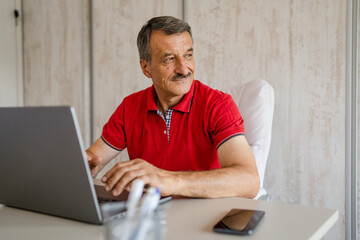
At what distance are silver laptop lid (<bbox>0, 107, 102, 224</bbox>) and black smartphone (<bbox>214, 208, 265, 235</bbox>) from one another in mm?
265

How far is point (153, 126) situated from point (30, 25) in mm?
2220

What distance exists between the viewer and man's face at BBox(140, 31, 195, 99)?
162cm

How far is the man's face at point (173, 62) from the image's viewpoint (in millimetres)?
1623

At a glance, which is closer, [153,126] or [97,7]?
[153,126]

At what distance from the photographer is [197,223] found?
81cm

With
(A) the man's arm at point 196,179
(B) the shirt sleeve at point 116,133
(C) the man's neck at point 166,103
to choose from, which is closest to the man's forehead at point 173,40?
(C) the man's neck at point 166,103

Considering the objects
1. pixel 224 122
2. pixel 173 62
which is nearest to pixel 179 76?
pixel 173 62

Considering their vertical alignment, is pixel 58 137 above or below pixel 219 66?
below

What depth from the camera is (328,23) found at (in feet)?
6.77

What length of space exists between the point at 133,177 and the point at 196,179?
0.65 feet

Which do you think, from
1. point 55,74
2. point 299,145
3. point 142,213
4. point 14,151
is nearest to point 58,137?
point 14,151

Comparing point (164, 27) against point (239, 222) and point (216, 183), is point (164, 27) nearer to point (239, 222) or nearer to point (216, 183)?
point (216, 183)

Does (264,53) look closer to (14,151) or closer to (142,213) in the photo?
(14,151)

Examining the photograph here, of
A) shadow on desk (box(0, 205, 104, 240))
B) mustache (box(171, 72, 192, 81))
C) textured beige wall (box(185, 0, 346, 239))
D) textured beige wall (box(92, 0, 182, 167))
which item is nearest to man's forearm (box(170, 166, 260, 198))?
shadow on desk (box(0, 205, 104, 240))
